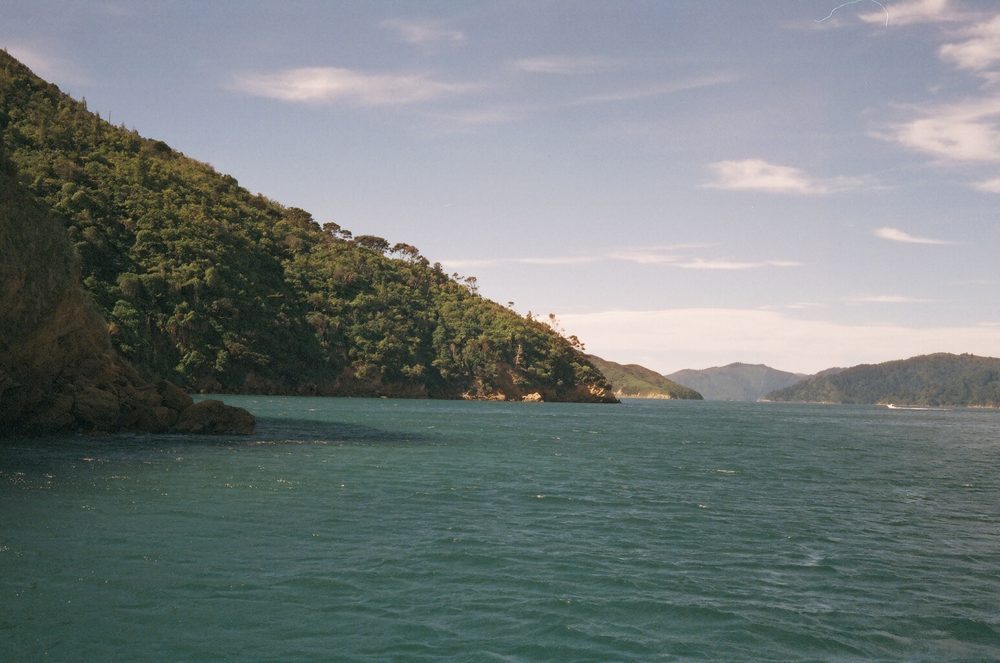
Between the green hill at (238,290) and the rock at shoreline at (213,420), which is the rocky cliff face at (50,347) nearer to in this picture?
the rock at shoreline at (213,420)

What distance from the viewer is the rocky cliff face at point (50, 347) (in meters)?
33.8

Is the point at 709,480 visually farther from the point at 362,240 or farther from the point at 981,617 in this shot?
the point at 362,240

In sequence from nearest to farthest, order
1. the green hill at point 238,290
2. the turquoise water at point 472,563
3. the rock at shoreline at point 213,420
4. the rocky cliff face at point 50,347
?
the turquoise water at point 472,563
the rocky cliff face at point 50,347
the rock at shoreline at point 213,420
the green hill at point 238,290

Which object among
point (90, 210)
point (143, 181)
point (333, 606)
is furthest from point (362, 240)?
point (333, 606)

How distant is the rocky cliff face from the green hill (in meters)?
26.3

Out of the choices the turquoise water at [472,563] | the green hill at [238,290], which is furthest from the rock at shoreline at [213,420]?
the green hill at [238,290]

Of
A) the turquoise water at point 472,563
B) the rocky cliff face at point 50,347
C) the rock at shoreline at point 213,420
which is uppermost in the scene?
the rocky cliff face at point 50,347

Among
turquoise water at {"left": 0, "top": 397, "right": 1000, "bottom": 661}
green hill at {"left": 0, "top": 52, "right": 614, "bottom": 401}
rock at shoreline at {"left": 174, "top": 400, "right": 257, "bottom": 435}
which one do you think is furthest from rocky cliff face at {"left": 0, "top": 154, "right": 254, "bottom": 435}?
green hill at {"left": 0, "top": 52, "right": 614, "bottom": 401}

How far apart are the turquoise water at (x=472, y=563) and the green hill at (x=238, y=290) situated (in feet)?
162

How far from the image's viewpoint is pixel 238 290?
11019 cm

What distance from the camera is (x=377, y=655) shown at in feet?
32.6

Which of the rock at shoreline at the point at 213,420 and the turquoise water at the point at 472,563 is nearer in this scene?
the turquoise water at the point at 472,563

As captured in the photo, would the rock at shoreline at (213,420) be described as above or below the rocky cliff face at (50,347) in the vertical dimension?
below

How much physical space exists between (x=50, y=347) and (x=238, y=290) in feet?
251
